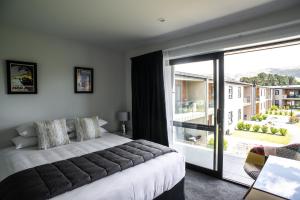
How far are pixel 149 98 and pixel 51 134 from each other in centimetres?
179

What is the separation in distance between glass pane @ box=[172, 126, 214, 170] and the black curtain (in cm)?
38

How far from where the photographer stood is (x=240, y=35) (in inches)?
95.0

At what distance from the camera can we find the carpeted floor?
7.66 ft

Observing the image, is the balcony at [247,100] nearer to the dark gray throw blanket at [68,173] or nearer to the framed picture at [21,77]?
the dark gray throw blanket at [68,173]

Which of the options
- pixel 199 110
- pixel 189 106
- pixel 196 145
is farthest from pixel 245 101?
pixel 196 145

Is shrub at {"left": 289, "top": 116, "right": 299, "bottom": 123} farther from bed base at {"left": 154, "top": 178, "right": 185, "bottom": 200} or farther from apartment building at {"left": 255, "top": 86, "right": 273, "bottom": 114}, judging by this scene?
bed base at {"left": 154, "top": 178, "right": 185, "bottom": 200}

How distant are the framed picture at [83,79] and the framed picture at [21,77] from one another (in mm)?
668

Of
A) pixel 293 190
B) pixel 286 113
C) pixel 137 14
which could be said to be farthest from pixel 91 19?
pixel 286 113

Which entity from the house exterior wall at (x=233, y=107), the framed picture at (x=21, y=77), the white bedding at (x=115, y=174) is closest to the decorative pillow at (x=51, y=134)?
the white bedding at (x=115, y=174)

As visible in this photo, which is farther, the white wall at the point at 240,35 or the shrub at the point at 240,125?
the shrub at the point at 240,125

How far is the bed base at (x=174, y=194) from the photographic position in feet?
6.17

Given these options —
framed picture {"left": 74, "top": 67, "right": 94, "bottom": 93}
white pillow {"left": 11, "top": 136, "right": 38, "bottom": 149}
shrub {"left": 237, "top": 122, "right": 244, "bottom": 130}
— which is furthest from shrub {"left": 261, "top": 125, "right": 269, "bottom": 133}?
white pillow {"left": 11, "top": 136, "right": 38, "bottom": 149}

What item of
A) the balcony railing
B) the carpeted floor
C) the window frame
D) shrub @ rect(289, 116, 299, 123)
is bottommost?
the carpeted floor

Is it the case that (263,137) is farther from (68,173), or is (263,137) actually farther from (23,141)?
(23,141)
